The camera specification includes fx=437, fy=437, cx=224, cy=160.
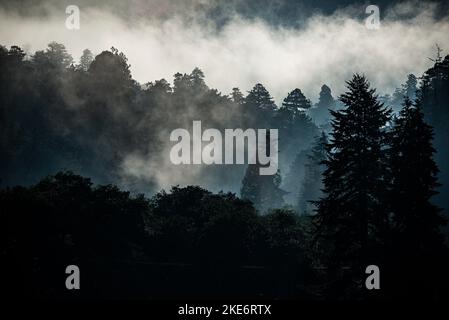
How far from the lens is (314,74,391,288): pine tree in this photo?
88.6 feet

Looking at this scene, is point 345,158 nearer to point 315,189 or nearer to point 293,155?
point 315,189

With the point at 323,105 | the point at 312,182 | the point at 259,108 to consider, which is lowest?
the point at 312,182

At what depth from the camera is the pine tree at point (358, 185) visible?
2700 centimetres

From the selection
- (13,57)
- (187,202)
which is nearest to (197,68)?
(13,57)

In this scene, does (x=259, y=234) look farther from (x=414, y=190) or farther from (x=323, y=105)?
(x=323, y=105)

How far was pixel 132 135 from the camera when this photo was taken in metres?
96.9

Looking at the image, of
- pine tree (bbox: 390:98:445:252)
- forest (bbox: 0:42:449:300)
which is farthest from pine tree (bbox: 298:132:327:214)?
pine tree (bbox: 390:98:445:252)

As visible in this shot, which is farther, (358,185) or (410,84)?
(410,84)

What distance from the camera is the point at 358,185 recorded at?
27.6m

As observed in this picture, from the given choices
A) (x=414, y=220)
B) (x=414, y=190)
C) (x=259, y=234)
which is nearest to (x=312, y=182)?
(x=259, y=234)

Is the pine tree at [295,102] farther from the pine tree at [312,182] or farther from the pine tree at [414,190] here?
the pine tree at [414,190]

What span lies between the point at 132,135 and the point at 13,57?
1153 inches

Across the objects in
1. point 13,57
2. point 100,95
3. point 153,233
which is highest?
point 13,57

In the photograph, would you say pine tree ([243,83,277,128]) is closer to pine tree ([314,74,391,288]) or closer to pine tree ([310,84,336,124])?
pine tree ([310,84,336,124])
